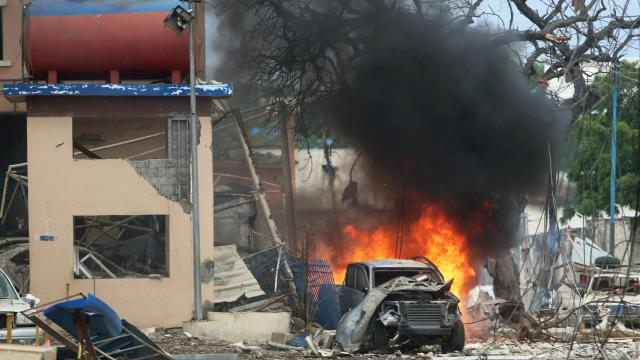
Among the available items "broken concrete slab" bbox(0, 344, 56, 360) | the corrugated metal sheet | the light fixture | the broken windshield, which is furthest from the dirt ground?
the light fixture

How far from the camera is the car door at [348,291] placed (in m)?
Answer: 17.8

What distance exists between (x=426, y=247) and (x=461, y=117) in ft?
11.8

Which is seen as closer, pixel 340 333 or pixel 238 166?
pixel 340 333

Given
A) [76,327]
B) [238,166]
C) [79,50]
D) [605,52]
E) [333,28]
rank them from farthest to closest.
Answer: [238,166] → [333,28] → [605,52] → [79,50] → [76,327]

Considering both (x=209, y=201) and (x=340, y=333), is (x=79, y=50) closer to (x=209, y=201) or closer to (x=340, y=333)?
(x=209, y=201)

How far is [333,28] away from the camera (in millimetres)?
24688

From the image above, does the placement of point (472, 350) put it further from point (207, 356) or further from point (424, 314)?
point (207, 356)

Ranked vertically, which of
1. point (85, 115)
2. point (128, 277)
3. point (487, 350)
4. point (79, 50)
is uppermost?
point (79, 50)

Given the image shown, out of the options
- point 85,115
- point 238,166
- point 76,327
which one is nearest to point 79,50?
point 85,115

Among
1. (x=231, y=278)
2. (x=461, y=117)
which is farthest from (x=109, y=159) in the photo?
(x=461, y=117)

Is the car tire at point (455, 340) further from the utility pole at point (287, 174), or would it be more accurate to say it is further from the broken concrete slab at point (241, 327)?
the utility pole at point (287, 174)

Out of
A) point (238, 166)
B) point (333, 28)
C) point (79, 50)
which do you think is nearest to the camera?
point (79, 50)

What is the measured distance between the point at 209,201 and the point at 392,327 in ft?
14.8

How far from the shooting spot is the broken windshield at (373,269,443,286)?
56.7ft
